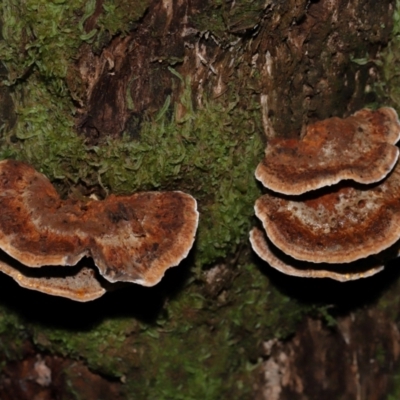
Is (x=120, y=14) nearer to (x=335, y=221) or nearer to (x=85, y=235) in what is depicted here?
(x=85, y=235)

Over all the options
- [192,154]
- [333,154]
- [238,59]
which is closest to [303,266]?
[333,154]

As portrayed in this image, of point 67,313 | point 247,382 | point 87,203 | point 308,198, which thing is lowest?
point 247,382

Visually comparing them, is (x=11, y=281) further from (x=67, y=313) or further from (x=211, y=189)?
(x=211, y=189)

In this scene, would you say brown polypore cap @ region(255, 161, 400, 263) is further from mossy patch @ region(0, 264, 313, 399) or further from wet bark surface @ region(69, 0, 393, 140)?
mossy patch @ region(0, 264, 313, 399)

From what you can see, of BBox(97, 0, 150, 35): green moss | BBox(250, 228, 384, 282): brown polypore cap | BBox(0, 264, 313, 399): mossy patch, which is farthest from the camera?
BBox(0, 264, 313, 399): mossy patch

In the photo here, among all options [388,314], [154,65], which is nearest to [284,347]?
[388,314]

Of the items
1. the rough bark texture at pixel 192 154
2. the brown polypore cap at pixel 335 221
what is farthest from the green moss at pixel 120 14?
the brown polypore cap at pixel 335 221

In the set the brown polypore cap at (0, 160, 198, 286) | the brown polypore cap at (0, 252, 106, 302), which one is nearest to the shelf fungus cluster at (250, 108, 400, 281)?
the brown polypore cap at (0, 160, 198, 286)
